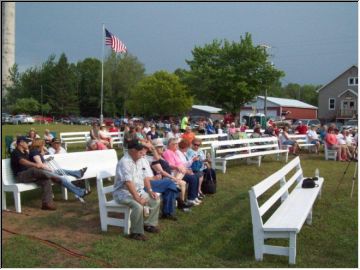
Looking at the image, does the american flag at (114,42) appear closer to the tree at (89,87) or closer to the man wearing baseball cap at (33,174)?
the man wearing baseball cap at (33,174)

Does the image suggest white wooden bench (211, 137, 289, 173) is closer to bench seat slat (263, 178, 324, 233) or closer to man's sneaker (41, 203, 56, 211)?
bench seat slat (263, 178, 324, 233)

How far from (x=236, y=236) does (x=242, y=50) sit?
33466 mm

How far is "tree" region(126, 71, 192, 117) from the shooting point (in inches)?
2726

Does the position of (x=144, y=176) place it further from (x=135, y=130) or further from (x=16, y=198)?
(x=135, y=130)

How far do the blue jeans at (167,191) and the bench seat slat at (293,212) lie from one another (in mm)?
1669

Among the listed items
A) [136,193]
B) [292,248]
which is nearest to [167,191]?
[136,193]

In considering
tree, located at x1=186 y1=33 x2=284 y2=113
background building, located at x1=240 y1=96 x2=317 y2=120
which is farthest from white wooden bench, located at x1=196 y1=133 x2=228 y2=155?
background building, located at x1=240 y1=96 x2=317 y2=120

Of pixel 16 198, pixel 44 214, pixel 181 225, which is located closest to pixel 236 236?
pixel 181 225

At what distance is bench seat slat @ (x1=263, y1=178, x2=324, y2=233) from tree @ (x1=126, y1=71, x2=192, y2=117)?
62.0 metres

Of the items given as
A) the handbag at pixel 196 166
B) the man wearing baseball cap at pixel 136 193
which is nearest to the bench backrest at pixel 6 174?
the man wearing baseball cap at pixel 136 193

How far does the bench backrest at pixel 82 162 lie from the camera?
734cm

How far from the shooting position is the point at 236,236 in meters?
5.85

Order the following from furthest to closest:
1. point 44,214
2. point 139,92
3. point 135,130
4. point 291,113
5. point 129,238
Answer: point 139,92 → point 291,113 → point 135,130 → point 44,214 → point 129,238

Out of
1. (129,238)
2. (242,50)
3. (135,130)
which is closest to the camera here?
(129,238)
